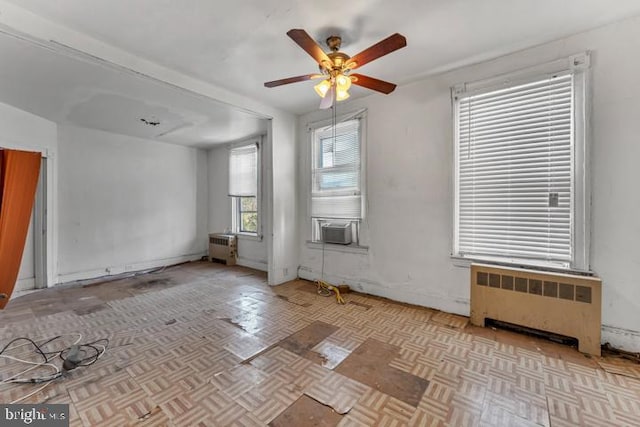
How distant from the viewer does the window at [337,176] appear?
3.84m

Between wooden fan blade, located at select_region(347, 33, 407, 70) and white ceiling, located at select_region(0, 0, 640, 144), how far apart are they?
1.09ft

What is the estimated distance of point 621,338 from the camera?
2.25m

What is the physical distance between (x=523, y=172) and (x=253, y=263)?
4610 mm

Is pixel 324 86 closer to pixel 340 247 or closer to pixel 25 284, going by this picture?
pixel 340 247

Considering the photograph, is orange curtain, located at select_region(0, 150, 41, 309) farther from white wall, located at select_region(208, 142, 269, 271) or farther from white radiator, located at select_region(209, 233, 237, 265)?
white wall, located at select_region(208, 142, 269, 271)

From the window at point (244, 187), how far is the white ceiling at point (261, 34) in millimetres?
2153

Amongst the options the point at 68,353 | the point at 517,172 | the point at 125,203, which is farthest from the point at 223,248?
the point at 517,172

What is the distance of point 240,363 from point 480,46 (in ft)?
11.8

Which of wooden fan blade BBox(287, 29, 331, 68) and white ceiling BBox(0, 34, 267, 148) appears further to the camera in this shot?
white ceiling BBox(0, 34, 267, 148)

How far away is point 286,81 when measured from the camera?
2.33 metres

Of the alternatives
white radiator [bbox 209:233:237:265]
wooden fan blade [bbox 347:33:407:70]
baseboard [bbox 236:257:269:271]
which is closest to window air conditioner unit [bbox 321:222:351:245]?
baseboard [bbox 236:257:269:271]

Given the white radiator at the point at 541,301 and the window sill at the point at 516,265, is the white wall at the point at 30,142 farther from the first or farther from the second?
the white radiator at the point at 541,301

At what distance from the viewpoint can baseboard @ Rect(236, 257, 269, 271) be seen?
5223 millimetres

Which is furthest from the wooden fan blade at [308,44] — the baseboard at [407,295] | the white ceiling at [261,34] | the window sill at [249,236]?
the window sill at [249,236]
